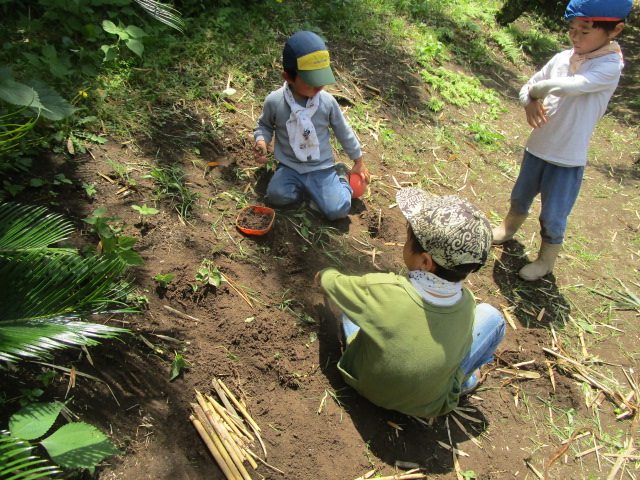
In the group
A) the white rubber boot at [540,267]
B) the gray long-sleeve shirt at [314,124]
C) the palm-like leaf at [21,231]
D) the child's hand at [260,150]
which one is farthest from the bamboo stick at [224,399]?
the white rubber boot at [540,267]

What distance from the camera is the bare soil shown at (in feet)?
8.28

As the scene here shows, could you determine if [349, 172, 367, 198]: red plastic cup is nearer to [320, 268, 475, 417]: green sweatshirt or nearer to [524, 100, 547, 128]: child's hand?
[524, 100, 547, 128]: child's hand

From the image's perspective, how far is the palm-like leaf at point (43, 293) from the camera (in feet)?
5.55

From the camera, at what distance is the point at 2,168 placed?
10.2ft

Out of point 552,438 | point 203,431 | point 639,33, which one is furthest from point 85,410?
point 639,33

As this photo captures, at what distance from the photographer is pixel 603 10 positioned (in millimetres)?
3006

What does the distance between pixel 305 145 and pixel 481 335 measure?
6.47 feet

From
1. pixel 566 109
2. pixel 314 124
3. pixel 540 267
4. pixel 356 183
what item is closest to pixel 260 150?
pixel 314 124

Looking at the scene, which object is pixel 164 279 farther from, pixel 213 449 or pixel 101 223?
pixel 213 449

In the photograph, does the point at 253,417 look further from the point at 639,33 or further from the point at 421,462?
the point at 639,33

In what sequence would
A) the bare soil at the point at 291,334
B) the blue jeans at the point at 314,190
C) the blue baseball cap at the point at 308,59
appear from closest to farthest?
the bare soil at the point at 291,334 < the blue baseball cap at the point at 308,59 < the blue jeans at the point at 314,190

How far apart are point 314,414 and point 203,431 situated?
0.66 meters

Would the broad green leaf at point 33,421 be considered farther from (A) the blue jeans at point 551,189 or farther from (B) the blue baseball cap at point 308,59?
(A) the blue jeans at point 551,189

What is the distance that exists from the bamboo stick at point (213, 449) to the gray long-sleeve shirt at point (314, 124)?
2.13 meters
